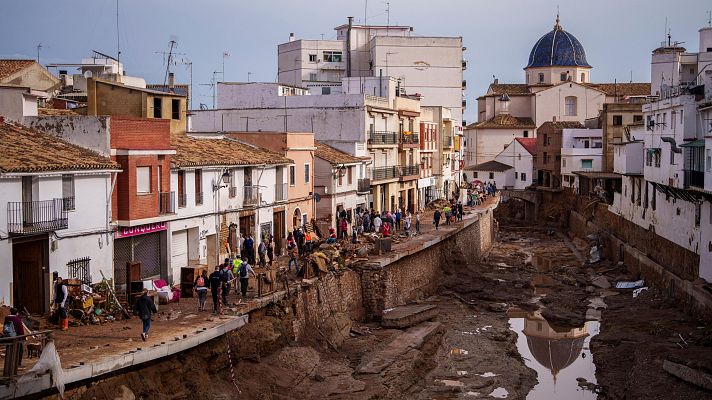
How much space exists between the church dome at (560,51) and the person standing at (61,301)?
3736 inches

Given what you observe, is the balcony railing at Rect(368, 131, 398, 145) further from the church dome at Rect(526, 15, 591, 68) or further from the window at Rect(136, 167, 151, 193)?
the church dome at Rect(526, 15, 591, 68)

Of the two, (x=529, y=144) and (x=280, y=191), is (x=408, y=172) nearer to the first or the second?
(x=280, y=191)

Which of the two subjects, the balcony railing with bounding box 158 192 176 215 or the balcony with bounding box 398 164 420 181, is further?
the balcony with bounding box 398 164 420 181

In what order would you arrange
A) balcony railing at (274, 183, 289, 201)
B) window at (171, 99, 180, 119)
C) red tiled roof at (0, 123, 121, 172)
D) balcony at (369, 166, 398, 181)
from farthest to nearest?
balcony at (369, 166, 398, 181) < balcony railing at (274, 183, 289, 201) < window at (171, 99, 180, 119) < red tiled roof at (0, 123, 121, 172)

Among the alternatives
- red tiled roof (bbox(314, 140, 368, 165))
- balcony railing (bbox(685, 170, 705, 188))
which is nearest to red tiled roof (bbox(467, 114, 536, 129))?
red tiled roof (bbox(314, 140, 368, 165))

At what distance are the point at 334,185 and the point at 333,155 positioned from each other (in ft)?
8.02

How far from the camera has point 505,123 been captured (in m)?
104

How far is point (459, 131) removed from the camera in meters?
85.4

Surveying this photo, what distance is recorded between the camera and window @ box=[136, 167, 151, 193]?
96.2 feet

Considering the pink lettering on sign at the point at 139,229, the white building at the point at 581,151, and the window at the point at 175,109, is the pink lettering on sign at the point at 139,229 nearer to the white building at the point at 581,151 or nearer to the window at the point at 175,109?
the window at the point at 175,109

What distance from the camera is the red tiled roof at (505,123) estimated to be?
10388 centimetres

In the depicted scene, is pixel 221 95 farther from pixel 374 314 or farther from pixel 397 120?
pixel 374 314

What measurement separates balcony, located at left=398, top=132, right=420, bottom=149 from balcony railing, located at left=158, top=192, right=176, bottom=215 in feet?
111

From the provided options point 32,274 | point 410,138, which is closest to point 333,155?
point 410,138
